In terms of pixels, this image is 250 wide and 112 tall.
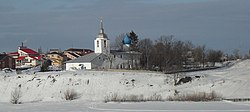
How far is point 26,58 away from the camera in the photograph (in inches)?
4306

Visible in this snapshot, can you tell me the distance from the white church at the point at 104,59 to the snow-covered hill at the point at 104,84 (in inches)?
855

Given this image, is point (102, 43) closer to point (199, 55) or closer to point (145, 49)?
point (145, 49)

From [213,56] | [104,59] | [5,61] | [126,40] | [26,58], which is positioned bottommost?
[104,59]

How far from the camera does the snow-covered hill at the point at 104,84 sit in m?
46.1

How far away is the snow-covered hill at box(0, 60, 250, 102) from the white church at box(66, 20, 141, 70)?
21.7 metres

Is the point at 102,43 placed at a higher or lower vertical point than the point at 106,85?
higher

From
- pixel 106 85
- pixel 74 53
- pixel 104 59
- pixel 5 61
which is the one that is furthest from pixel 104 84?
pixel 74 53

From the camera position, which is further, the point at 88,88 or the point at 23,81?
the point at 23,81

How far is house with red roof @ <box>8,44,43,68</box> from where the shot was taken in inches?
4232

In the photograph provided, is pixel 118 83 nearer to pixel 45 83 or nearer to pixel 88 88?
pixel 88 88

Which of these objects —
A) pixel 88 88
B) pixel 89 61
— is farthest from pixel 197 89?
pixel 89 61

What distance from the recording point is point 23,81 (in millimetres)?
55531

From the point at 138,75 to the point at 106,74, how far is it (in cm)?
446

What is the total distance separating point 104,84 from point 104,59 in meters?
29.1
